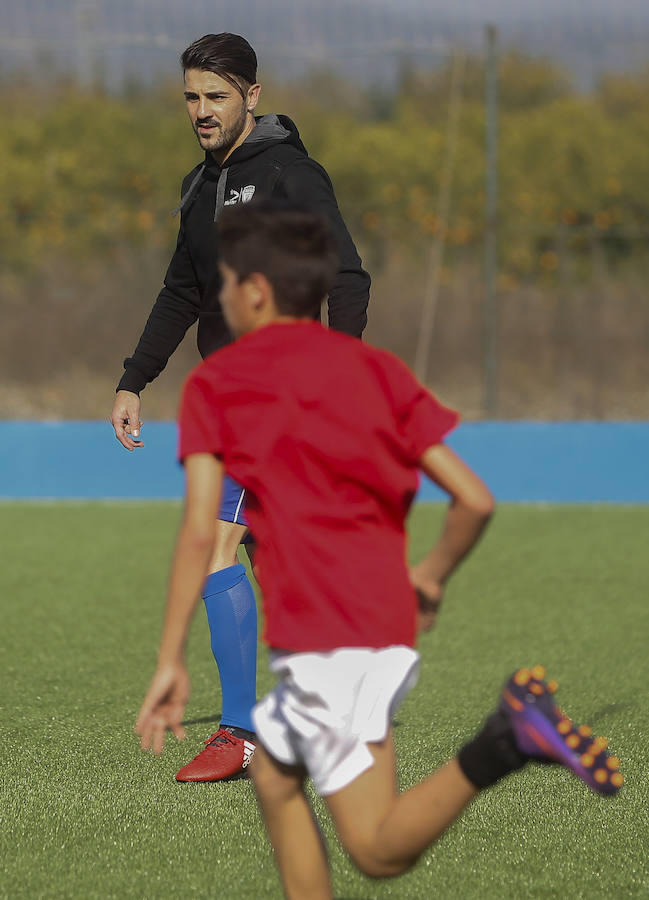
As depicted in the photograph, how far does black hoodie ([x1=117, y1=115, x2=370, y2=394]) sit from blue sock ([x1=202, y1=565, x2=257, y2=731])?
65 centimetres

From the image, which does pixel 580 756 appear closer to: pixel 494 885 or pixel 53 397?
pixel 494 885

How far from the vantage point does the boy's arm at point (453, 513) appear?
8.06 ft

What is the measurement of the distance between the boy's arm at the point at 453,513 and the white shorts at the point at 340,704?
0.16 metres

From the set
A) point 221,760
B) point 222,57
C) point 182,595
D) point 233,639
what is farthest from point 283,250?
point 221,760

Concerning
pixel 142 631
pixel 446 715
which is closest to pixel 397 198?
pixel 142 631

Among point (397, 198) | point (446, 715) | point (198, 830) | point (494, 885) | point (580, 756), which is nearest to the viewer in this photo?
point (580, 756)

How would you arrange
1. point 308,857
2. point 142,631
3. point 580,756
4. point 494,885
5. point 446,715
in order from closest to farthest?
1. point 580,756
2. point 308,857
3. point 494,885
4. point 446,715
5. point 142,631

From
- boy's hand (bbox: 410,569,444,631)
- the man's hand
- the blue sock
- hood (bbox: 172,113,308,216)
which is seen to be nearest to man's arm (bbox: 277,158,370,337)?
hood (bbox: 172,113,308,216)

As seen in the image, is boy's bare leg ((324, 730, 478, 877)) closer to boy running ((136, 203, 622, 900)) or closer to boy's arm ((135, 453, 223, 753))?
boy running ((136, 203, 622, 900))

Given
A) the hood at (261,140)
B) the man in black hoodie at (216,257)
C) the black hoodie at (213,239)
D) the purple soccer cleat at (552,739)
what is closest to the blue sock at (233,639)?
the man in black hoodie at (216,257)

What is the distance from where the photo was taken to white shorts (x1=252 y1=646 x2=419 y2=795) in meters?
2.46

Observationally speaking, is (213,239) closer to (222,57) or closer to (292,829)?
(222,57)

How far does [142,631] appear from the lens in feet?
22.1

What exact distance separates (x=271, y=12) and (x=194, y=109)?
1096cm
